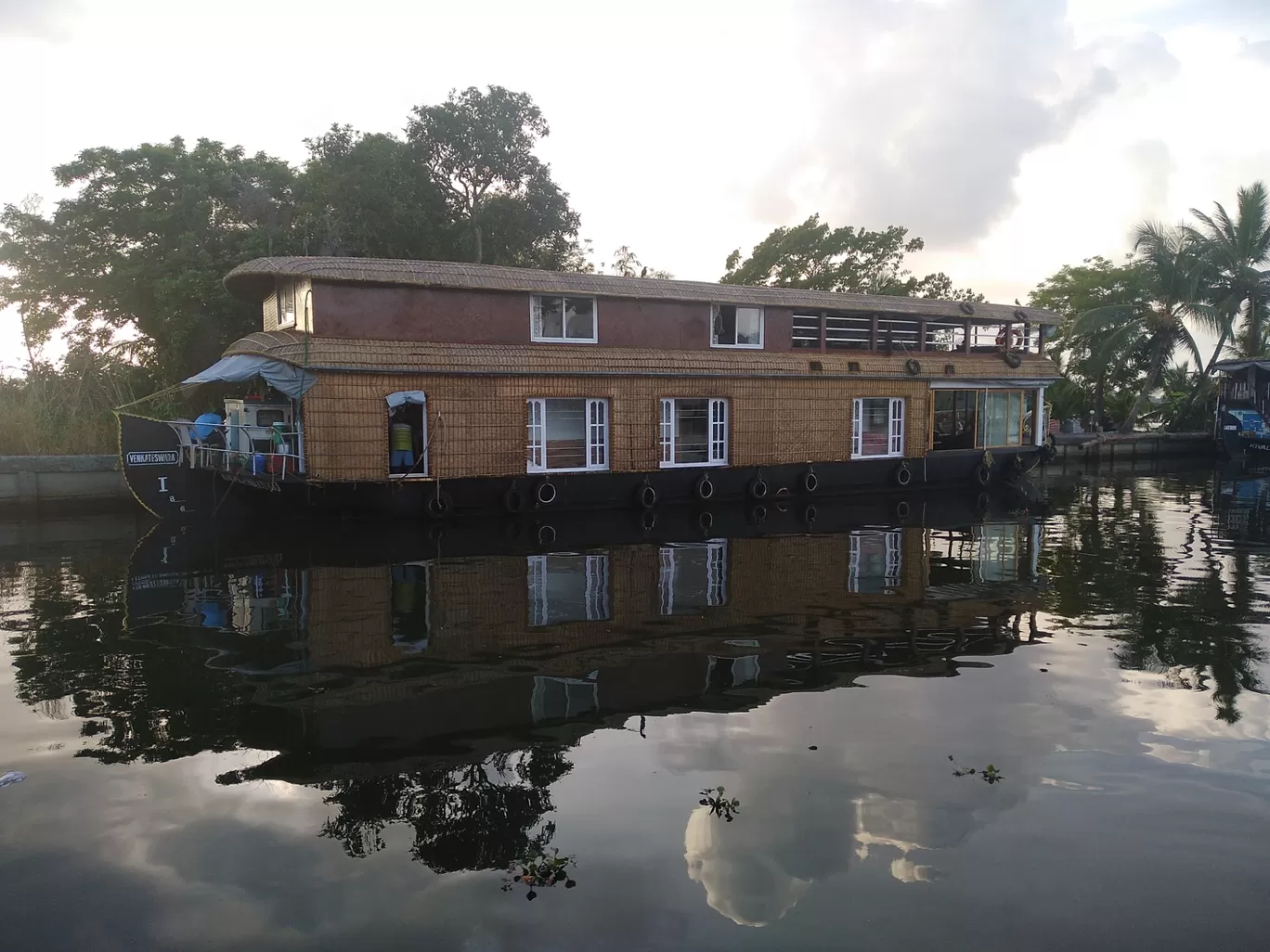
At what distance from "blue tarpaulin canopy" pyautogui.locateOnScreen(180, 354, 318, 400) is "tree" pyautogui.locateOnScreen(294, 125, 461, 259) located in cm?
786

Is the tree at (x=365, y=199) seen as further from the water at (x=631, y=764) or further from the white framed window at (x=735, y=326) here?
the water at (x=631, y=764)

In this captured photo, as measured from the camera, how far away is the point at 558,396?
1505 cm

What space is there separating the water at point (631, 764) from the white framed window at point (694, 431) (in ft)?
22.6

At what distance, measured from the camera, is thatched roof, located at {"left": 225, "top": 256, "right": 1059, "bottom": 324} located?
44.8ft

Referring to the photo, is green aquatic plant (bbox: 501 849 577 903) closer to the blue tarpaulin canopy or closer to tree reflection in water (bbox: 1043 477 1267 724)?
tree reflection in water (bbox: 1043 477 1267 724)

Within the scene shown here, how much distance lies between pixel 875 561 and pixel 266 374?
8983 millimetres

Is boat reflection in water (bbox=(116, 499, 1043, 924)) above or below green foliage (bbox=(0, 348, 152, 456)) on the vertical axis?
below

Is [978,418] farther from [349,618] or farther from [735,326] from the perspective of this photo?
[349,618]

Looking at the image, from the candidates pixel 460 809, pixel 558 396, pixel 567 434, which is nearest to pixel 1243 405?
pixel 567 434

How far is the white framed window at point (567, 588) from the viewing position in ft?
27.5

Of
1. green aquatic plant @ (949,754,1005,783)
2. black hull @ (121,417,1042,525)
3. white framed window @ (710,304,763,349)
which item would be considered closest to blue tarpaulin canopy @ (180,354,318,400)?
black hull @ (121,417,1042,525)

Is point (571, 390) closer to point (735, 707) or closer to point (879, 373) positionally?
point (879, 373)

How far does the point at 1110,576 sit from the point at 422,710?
8312 mm

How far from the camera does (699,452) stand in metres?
16.8
